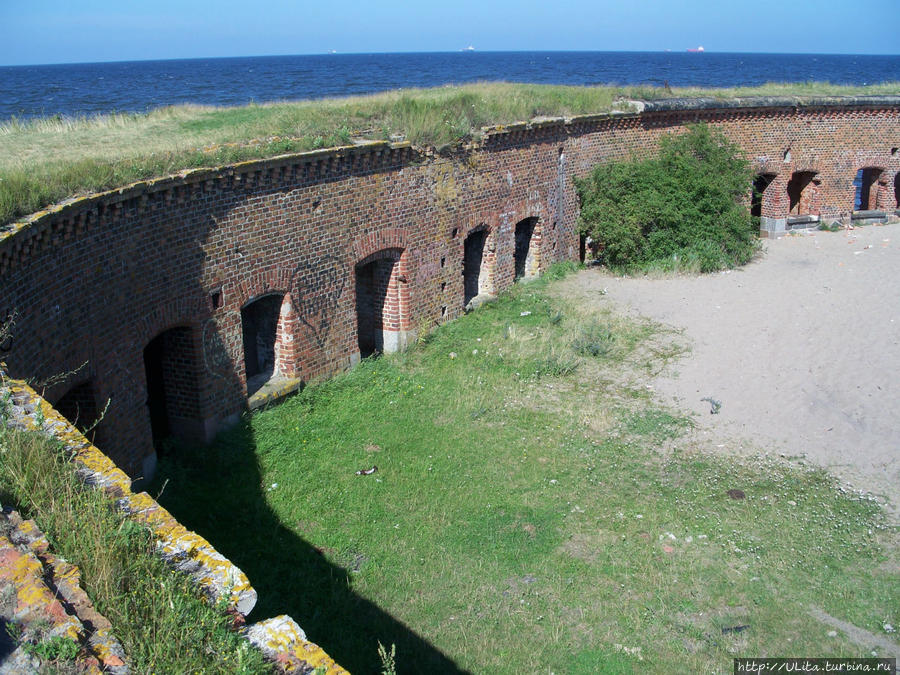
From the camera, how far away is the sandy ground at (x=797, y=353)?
1050 centimetres

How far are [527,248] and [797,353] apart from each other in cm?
692

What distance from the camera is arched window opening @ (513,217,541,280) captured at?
17.8m

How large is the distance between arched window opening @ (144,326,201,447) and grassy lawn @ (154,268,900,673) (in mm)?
558

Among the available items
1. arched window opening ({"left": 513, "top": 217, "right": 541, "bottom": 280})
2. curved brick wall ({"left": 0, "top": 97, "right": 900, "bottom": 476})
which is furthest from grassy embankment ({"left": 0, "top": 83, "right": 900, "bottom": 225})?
arched window opening ({"left": 513, "top": 217, "right": 541, "bottom": 280})

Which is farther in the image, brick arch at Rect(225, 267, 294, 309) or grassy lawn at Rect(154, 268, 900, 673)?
brick arch at Rect(225, 267, 294, 309)

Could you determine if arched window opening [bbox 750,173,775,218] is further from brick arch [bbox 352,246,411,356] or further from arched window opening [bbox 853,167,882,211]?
brick arch [bbox 352,246,411,356]

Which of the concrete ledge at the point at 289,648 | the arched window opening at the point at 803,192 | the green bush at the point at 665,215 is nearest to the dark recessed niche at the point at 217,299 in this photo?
the concrete ledge at the point at 289,648

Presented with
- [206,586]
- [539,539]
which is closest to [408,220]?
[539,539]

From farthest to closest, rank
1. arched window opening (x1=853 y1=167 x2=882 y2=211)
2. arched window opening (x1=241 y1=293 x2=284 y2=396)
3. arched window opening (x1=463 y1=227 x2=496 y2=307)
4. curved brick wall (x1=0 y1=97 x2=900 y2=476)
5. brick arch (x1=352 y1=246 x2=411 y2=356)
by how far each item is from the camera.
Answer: arched window opening (x1=853 y1=167 x2=882 y2=211)
arched window opening (x1=463 y1=227 x2=496 y2=307)
brick arch (x1=352 y1=246 x2=411 y2=356)
arched window opening (x1=241 y1=293 x2=284 y2=396)
curved brick wall (x1=0 y1=97 x2=900 y2=476)

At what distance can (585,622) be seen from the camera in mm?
7188

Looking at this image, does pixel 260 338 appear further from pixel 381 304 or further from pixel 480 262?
pixel 480 262

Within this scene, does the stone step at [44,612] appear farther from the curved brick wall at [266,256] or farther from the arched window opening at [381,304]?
the arched window opening at [381,304]

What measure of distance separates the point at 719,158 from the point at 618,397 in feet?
32.1

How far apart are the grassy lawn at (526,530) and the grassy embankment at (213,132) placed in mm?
3779
